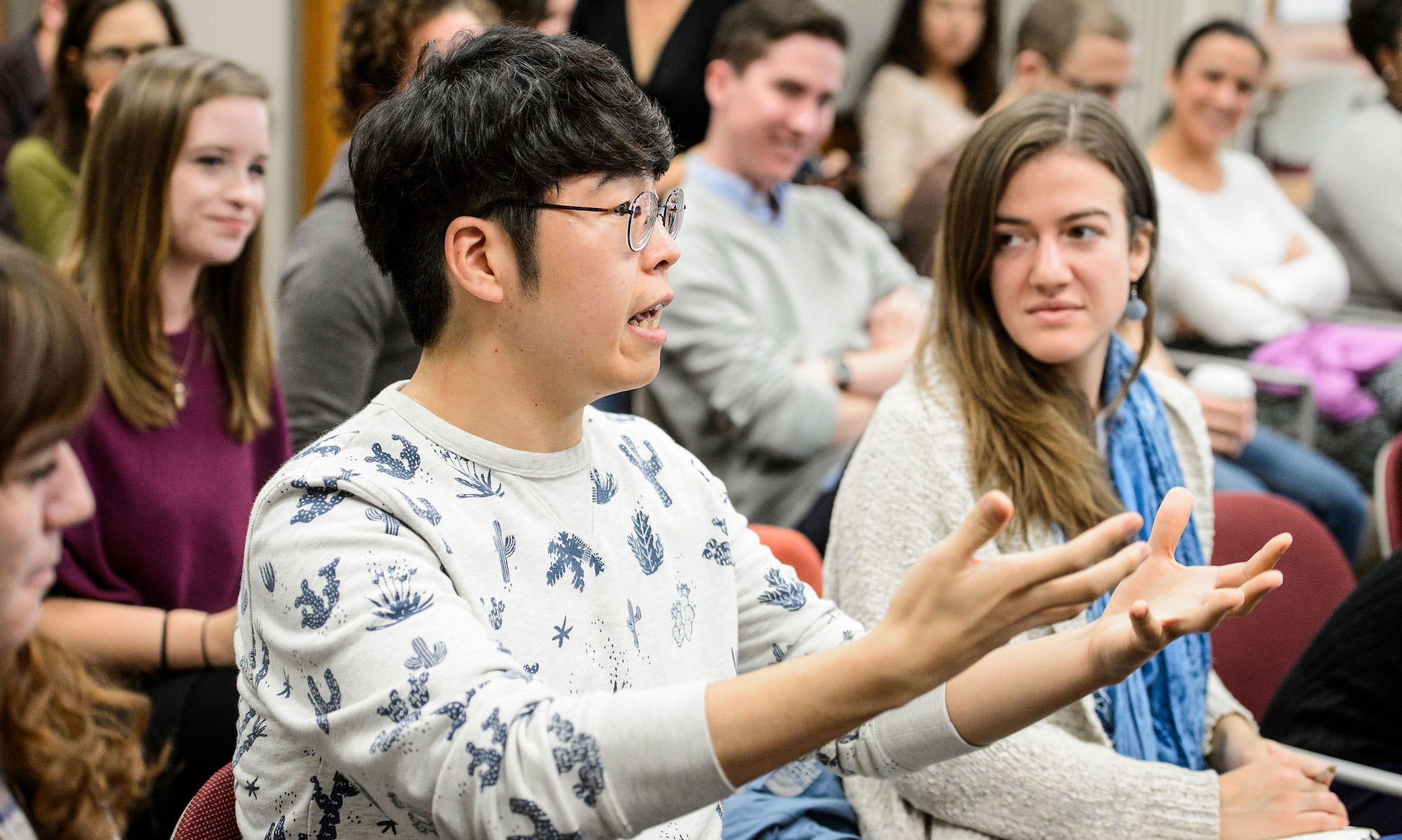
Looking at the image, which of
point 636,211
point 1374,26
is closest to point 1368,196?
point 1374,26

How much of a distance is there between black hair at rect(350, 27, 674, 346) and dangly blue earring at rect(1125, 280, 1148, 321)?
837 mm

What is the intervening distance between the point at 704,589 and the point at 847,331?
5.50 feet

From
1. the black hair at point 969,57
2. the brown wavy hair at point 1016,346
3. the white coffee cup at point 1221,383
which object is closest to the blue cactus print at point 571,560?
the brown wavy hair at point 1016,346

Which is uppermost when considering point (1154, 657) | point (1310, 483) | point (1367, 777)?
point (1154, 657)

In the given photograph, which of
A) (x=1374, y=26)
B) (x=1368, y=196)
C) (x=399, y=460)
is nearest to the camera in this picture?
(x=399, y=460)

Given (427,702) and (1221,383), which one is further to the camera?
(1221,383)

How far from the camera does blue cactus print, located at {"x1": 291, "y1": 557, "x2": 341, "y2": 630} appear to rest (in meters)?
0.98

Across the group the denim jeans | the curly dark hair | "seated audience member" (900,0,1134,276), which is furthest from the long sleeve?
"seated audience member" (900,0,1134,276)

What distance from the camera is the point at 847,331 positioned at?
2.88m

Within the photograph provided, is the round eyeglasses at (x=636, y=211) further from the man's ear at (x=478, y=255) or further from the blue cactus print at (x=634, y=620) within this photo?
the blue cactus print at (x=634, y=620)

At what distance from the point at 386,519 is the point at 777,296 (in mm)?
1844

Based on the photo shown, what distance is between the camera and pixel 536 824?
883mm

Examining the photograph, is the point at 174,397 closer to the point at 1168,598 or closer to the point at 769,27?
the point at 1168,598

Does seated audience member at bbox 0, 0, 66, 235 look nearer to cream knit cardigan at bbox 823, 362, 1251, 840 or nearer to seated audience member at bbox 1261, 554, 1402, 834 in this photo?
cream knit cardigan at bbox 823, 362, 1251, 840
